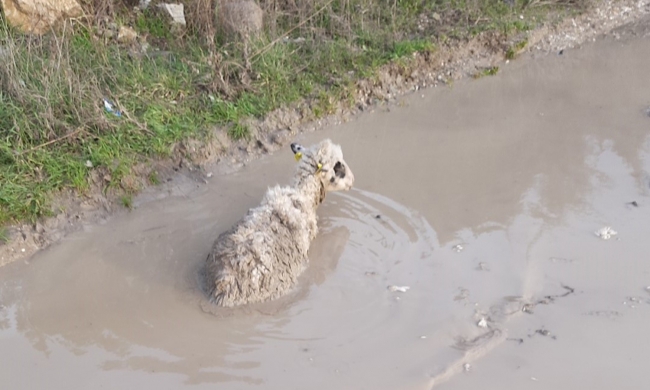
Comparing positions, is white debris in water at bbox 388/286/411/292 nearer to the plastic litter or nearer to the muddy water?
the muddy water

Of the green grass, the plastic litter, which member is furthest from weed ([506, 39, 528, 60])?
the plastic litter

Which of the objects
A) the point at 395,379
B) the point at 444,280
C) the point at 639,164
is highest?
the point at 639,164

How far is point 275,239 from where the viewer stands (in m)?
5.53

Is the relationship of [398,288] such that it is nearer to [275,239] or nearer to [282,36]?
[275,239]

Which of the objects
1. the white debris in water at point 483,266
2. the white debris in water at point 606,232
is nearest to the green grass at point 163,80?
the white debris in water at point 483,266

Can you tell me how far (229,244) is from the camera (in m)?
5.36

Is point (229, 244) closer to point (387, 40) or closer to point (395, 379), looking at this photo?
point (395, 379)

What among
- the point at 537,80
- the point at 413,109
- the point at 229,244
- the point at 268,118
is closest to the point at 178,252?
the point at 229,244

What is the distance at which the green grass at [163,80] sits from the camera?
264 inches

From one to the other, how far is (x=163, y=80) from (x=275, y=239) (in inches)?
121

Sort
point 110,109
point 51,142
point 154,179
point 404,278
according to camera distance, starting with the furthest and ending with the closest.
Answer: point 110,109 < point 154,179 < point 51,142 < point 404,278

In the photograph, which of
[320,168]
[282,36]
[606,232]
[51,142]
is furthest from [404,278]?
[282,36]

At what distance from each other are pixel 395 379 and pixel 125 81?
464 cm

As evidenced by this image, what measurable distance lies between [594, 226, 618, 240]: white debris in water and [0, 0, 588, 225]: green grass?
10.9ft
